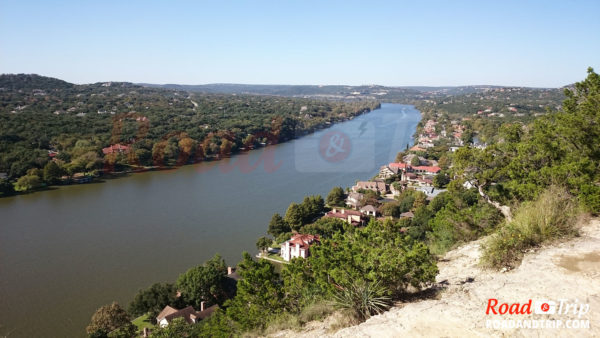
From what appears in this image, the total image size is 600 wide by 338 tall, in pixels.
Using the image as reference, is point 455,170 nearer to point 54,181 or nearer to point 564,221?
point 564,221

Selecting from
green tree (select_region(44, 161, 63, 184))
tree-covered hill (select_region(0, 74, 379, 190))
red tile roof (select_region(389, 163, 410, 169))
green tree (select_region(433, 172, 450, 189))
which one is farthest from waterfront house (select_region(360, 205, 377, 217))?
green tree (select_region(44, 161, 63, 184))

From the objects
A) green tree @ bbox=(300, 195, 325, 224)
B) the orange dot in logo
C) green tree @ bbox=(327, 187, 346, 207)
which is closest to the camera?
green tree @ bbox=(300, 195, 325, 224)

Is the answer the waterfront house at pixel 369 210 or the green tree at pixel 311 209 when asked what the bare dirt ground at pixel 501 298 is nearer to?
the green tree at pixel 311 209

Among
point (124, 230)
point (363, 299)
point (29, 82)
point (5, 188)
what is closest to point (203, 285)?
point (124, 230)

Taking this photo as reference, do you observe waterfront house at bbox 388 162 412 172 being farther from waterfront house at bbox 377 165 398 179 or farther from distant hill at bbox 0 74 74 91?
distant hill at bbox 0 74 74 91

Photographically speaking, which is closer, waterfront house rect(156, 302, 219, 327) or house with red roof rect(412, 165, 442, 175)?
waterfront house rect(156, 302, 219, 327)

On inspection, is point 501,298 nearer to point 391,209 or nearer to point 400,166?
point 391,209

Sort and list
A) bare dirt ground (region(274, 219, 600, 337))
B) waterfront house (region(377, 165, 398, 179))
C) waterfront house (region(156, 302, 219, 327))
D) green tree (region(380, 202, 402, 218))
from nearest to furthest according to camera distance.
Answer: bare dirt ground (region(274, 219, 600, 337)) → waterfront house (region(156, 302, 219, 327)) → green tree (region(380, 202, 402, 218)) → waterfront house (region(377, 165, 398, 179))

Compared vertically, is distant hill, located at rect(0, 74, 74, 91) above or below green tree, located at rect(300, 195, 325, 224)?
above
